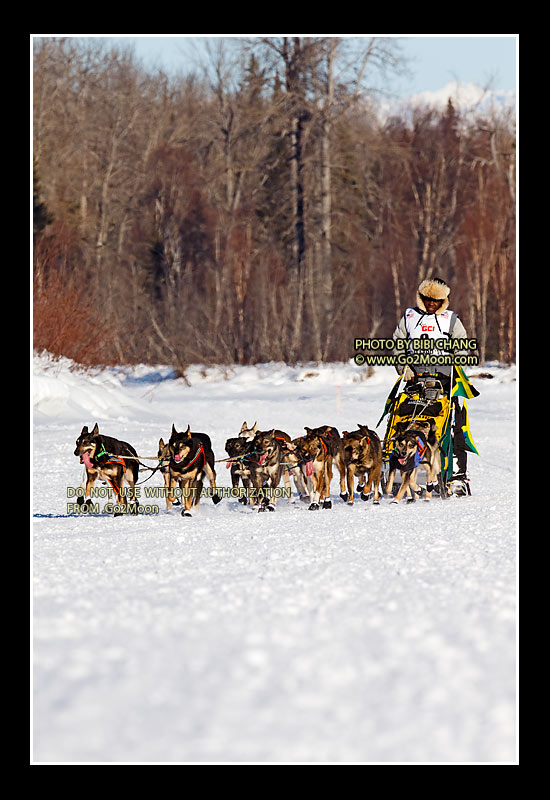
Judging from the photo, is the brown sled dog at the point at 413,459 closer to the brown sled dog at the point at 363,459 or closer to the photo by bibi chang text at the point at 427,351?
the brown sled dog at the point at 363,459

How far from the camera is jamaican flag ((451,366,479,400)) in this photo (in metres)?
7.29

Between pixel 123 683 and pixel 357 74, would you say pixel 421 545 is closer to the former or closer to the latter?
pixel 123 683

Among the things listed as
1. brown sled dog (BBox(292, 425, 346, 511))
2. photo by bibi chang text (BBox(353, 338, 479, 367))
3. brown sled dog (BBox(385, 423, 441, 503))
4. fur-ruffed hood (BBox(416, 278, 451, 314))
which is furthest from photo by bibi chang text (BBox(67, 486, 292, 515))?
fur-ruffed hood (BBox(416, 278, 451, 314))

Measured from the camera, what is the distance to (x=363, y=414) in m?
15.1

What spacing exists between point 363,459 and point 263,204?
79.1ft

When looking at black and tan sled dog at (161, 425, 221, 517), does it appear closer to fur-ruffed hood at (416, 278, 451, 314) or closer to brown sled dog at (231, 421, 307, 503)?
brown sled dog at (231, 421, 307, 503)

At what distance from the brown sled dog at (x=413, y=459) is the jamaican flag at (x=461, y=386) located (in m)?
0.41

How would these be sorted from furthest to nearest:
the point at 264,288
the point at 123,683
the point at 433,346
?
the point at 264,288 < the point at 433,346 < the point at 123,683

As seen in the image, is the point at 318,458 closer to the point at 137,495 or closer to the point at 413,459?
the point at 413,459

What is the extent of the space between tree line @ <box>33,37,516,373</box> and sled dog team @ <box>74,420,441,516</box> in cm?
1651

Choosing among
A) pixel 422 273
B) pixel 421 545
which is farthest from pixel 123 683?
pixel 422 273

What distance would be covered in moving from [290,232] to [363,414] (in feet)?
45.5

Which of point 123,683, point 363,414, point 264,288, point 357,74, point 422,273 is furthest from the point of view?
point 422,273

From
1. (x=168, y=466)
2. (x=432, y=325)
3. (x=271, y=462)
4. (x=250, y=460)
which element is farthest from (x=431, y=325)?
(x=168, y=466)
